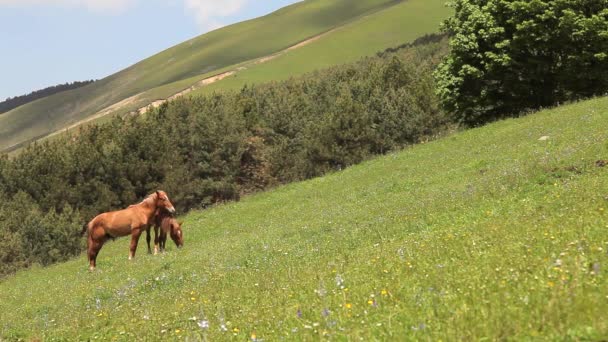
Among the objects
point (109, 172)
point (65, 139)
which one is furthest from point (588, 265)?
point (65, 139)

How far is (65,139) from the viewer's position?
87.2 m

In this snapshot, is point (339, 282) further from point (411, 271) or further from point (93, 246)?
point (93, 246)

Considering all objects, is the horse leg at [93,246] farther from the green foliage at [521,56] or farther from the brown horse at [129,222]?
the green foliage at [521,56]

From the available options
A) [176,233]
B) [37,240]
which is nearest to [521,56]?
[176,233]

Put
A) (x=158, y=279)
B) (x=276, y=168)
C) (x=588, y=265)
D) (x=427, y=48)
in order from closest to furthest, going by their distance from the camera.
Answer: (x=588, y=265), (x=158, y=279), (x=276, y=168), (x=427, y=48)

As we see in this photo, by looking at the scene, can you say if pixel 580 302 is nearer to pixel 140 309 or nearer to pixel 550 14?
pixel 140 309

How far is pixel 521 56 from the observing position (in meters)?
38.8

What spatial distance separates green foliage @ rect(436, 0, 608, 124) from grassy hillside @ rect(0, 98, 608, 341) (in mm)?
8558

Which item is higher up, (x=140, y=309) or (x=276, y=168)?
(x=140, y=309)

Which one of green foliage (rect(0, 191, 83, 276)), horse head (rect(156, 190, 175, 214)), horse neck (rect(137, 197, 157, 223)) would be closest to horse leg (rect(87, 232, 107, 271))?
horse neck (rect(137, 197, 157, 223))

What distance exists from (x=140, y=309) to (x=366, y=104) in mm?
74011

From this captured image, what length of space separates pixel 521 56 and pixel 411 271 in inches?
1355

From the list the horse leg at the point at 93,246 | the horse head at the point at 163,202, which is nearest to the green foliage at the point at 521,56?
the horse head at the point at 163,202

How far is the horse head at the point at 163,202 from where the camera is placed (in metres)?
26.7
